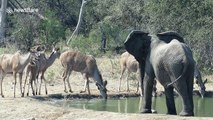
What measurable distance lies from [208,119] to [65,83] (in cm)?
1185

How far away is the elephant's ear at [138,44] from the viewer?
15.7 meters

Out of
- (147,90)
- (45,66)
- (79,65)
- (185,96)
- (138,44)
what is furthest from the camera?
(79,65)

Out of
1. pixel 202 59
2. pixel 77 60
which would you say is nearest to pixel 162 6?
pixel 202 59

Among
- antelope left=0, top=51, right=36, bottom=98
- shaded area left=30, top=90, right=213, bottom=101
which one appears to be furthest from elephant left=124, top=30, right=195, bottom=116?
shaded area left=30, top=90, right=213, bottom=101

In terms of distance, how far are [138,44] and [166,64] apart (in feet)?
5.16

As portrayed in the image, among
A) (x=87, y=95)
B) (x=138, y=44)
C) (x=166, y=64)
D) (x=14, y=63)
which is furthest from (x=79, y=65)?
(x=166, y=64)

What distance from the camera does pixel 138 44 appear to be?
51.6 feet

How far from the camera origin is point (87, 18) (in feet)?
136

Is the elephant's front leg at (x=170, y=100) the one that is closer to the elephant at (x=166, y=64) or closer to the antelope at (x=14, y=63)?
the elephant at (x=166, y=64)

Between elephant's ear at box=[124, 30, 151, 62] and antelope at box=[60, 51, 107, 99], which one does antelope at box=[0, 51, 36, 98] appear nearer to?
antelope at box=[60, 51, 107, 99]

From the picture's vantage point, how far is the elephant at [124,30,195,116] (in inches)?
551

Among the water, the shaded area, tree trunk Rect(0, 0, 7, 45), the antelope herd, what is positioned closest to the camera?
the water

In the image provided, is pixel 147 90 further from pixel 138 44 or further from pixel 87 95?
pixel 87 95

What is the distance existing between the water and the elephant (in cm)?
282
